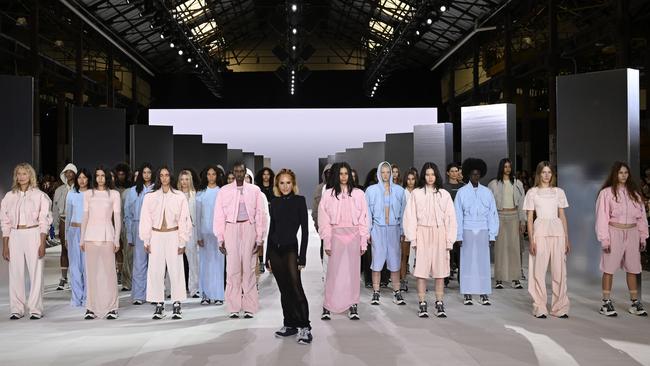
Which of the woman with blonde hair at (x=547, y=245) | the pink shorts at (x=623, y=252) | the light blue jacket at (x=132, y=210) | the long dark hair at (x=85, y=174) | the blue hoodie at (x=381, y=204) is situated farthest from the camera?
the light blue jacket at (x=132, y=210)

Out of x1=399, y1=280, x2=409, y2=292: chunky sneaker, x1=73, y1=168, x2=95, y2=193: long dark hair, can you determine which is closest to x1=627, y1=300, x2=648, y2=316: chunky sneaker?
x1=399, y1=280, x2=409, y2=292: chunky sneaker

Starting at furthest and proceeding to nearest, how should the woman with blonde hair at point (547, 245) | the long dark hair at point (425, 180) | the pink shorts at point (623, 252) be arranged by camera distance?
the long dark hair at point (425, 180) → the pink shorts at point (623, 252) → the woman with blonde hair at point (547, 245)

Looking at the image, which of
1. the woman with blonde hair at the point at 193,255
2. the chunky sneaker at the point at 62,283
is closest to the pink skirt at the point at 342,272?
the woman with blonde hair at the point at 193,255

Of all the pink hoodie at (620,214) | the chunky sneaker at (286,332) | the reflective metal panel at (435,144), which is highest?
the reflective metal panel at (435,144)

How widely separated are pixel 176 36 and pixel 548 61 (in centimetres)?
1003

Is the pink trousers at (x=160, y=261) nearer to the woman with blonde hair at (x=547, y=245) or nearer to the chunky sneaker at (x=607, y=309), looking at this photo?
the woman with blonde hair at (x=547, y=245)

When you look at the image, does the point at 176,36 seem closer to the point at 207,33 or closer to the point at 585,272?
the point at 207,33

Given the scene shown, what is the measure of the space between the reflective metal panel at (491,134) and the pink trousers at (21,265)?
748 centimetres

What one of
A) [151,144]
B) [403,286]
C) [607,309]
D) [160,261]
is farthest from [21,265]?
[151,144]

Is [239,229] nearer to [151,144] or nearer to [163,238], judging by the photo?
[163,238]

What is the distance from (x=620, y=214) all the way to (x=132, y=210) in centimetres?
601

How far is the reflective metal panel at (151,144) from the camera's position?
15047 mm

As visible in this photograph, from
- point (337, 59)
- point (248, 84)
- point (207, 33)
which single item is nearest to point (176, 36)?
point (207, 33)

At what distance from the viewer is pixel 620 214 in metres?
8.11
